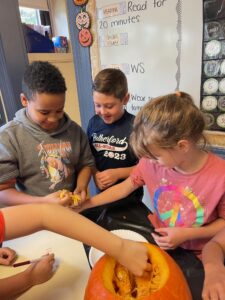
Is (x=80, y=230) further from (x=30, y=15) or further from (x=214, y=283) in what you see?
(x=30, y=15)

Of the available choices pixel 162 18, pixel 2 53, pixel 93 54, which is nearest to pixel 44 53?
pixel 2 53

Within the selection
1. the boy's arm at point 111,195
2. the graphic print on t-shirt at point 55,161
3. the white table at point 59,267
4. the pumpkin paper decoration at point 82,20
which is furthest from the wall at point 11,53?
the white table at point 59,267

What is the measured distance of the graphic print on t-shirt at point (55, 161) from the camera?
84 cm

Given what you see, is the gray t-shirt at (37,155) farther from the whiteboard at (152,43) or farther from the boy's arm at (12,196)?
the whiteboard at (152,43)

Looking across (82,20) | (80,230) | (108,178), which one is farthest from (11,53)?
(80,230)

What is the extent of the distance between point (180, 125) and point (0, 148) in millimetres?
551

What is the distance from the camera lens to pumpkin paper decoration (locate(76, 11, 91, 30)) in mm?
1353

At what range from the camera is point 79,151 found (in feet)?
Result: 3.09

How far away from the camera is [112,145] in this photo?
1021 millimetres

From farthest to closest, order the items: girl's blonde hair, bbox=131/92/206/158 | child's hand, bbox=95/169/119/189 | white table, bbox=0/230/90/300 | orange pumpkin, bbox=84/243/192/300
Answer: child's hand, bbox=95/169/119/189 < girl's blonde hair, bbox=131/92/206/158 < white table, bbox=0/230/90/300 < orange pumpkin, bbox=84/243/192/300

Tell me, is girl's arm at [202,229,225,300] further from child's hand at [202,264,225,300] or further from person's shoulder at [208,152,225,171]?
person's shoulder at [208,152,225,171]

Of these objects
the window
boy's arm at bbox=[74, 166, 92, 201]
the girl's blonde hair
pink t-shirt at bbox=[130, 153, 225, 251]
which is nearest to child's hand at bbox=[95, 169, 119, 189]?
boy's arm at bbox=[74, 166, 92, 201]

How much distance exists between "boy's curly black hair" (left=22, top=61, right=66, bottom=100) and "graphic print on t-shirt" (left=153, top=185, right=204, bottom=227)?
0.46m

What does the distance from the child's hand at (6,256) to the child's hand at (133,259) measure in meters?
0.30
